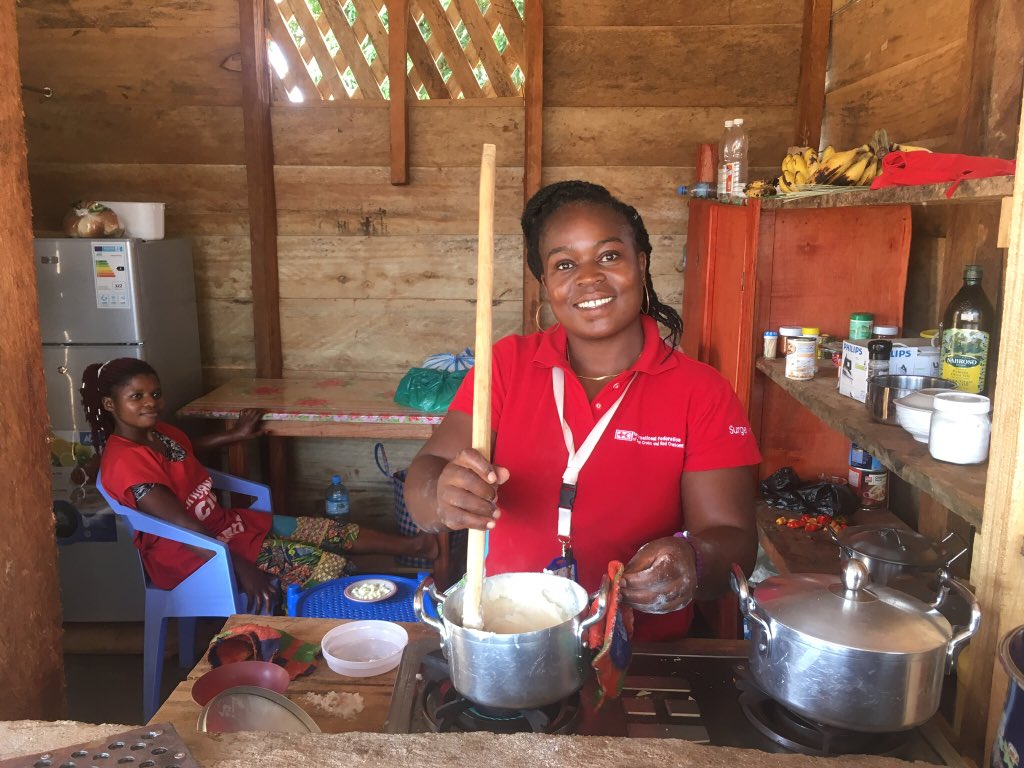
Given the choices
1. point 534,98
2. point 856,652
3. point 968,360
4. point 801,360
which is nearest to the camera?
point 856,652

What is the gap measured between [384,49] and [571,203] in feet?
8.27

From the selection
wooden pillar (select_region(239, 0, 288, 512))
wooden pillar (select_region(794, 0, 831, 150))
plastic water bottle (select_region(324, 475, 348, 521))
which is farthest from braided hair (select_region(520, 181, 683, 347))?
plastic water bottle (select_region(324, 475, 348, 521))

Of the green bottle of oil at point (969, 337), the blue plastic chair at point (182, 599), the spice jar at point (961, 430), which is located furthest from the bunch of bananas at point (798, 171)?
the blue plastic chair at point (182, 599)

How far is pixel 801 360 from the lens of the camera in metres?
2.12

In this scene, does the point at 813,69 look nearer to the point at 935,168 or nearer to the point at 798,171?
the point at 798,171

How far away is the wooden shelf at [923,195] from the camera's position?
1.10 m

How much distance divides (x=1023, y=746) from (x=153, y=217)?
12.0ft

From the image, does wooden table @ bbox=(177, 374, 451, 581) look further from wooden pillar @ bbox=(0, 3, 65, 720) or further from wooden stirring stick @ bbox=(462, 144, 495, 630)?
wooden stirring stick @ bbox=(462, 144, 495, 630)

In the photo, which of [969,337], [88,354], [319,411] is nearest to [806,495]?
[969,337]

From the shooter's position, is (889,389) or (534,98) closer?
(889,389)

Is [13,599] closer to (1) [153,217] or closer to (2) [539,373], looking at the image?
(2) [539,373]

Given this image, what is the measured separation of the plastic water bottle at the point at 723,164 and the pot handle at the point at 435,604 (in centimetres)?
Answer: 221

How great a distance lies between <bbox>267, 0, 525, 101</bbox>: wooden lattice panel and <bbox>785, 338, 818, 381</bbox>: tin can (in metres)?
2.26

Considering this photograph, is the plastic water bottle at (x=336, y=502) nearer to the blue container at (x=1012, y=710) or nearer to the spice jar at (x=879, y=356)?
the spice jar at (x=879, y=356)
